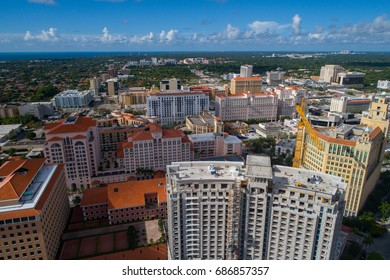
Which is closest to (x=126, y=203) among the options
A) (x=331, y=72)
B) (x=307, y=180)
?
(x=307, y=180)

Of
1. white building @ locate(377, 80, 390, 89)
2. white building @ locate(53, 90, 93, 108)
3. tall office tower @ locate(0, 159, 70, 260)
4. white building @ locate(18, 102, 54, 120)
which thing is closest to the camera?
tall office tower @ locate(0, 159, 70, 260)

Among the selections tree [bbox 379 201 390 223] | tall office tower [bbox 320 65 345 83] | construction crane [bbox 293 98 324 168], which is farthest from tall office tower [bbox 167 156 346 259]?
tall office tower [bbox 320 65 345 83]

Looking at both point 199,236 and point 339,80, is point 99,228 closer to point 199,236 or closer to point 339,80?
point 199,236

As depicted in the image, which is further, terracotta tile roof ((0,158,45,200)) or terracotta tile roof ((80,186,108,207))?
terracotta tile roof ((80,186,108,207))

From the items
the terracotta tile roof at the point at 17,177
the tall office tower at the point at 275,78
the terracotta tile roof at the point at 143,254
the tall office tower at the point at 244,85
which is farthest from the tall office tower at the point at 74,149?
Result: the tall office tower at the point at 275,78

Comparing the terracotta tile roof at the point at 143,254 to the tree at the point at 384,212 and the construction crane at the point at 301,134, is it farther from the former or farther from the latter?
the tree at the point at 384,212

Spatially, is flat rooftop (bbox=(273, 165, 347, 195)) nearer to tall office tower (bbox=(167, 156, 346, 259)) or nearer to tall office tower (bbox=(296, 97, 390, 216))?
tall office tower (bbox=(167, 156, 346, 259))
